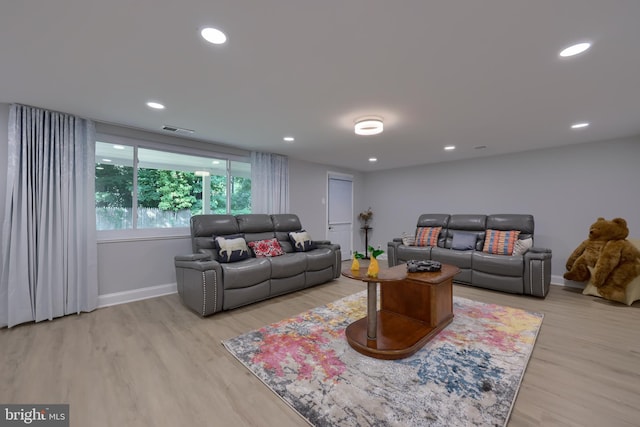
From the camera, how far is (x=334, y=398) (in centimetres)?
164

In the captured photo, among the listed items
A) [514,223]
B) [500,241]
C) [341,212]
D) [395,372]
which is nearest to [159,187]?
[395,372]

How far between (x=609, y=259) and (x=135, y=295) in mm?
6153

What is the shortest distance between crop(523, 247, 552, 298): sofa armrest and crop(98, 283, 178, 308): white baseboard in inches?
193

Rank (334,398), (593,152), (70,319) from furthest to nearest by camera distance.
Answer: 1. (593,152)
2. (70,319)
3. (334,398)

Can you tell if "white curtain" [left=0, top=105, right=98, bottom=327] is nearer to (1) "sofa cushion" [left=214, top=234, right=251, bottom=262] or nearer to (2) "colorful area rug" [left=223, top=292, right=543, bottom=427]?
(1) "sofa cushion" [left=214, top=234, right=251, bottom=262]

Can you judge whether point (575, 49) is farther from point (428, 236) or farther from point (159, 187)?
point (159, 187)

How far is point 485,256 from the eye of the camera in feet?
12.8

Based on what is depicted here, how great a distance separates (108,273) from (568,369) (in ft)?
15.4

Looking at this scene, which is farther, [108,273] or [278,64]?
[108,273]

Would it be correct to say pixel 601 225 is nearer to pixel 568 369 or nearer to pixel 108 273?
pixel 568 369

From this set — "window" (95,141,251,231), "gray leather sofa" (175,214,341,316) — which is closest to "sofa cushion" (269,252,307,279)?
"gray leather sofa" (175,214,341,316)

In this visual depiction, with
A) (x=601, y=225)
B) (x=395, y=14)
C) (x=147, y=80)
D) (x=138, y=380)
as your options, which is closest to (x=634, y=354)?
(x=601, y=225)

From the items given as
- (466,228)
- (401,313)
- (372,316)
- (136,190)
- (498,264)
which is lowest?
(401,313)

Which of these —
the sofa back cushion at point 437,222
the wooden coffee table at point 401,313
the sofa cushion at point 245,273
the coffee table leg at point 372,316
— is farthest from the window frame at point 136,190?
the sofa back cushion at point 437,222
